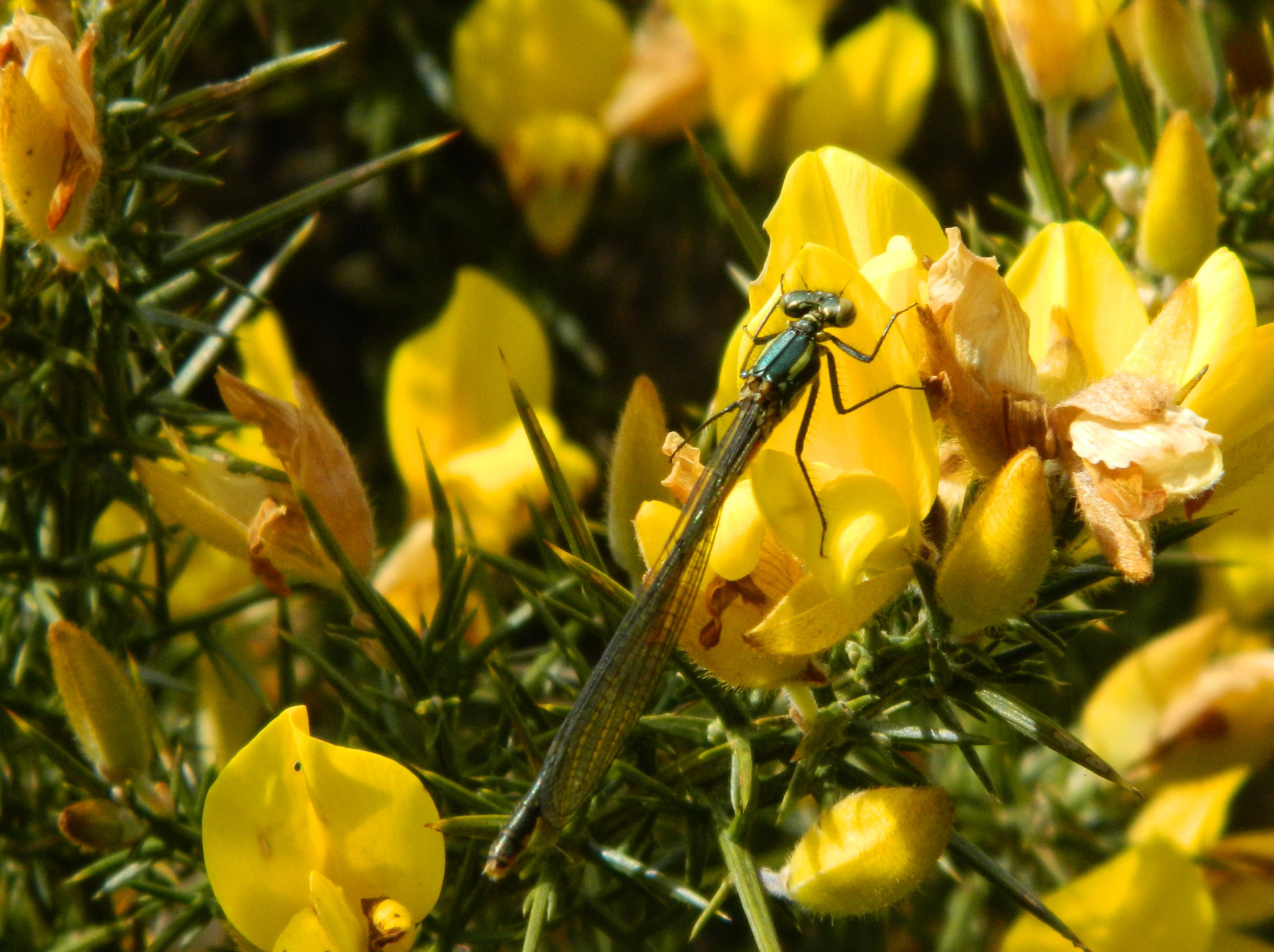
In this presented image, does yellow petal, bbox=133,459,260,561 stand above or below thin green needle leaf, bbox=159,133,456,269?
below

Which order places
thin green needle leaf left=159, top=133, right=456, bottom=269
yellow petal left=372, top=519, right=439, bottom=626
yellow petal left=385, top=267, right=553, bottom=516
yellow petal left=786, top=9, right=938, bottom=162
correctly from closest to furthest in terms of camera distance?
thin green needle leaf left=159, top=133, right=456, bottom=269, yellow petal left=372, top=519, right=439, bottom=626, yellow petal left=385, top=267, right=553, bottom=516, yellow petal left=786, top=9, right=938, bottom=162

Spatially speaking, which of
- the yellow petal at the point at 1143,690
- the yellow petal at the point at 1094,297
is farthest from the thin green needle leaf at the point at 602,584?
the yellow petal at the point at 1143,690

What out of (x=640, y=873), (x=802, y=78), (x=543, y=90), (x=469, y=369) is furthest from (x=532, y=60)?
(x=640, y=873)

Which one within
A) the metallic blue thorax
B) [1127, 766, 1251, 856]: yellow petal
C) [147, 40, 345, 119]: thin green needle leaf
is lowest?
[1127, 766, 1251, 856]: yellow petal

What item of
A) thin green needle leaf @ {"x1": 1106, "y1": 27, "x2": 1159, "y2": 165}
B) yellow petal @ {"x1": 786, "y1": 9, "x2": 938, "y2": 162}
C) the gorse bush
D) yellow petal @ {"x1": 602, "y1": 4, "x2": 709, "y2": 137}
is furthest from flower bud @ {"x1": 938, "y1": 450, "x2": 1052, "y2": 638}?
yellow petal @ {"x1": 602, "y1": 4, "x2": 709, "y2": 137}

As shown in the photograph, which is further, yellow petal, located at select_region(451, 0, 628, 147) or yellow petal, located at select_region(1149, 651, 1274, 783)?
yellow petal, located at select_region(451, 0, 628, 147)

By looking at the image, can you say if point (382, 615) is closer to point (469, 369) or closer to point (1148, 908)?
point (469, 369)

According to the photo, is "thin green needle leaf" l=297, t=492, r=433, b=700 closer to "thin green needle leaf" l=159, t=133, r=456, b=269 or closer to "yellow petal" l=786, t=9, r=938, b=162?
"thin green needle leaf" l=159, t=133, r=456, b=269

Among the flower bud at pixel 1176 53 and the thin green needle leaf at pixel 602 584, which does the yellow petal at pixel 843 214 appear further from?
the flower bud at pixel 1176 53
